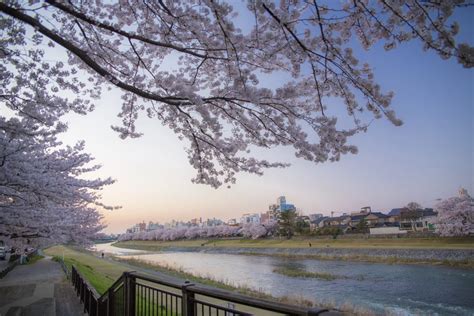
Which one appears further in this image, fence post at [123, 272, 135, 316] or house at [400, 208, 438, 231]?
house at [400, 208, 438, 231]

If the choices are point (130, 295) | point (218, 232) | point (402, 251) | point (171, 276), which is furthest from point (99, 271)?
point (218, 232)

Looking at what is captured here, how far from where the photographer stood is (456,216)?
3234cm

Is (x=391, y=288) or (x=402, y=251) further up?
(x=402, y=251)

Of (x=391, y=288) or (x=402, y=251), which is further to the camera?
(x=402, y=251)

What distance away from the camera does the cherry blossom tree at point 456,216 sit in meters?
31.1

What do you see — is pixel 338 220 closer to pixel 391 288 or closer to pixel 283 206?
pixel 283 206

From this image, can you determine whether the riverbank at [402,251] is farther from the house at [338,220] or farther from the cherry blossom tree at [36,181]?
the house at [338,220]

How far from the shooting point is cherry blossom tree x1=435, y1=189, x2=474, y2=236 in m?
31.1

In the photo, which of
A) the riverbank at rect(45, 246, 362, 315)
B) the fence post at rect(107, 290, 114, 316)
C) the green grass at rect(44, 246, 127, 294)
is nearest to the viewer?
the fence post at rect(107, 290, 114, 316)

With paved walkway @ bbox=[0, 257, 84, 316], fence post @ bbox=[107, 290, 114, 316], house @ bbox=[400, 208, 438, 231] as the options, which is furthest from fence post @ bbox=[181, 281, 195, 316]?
house @ bbox=[400, 208, 438, 231]

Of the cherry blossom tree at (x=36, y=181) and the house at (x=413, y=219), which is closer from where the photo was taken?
the cherry blossom tree at (x=36, y=181)

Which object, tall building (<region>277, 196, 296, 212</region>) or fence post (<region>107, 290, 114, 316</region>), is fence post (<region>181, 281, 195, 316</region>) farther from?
tall building (<region>277, 196, 296, 212</region>)

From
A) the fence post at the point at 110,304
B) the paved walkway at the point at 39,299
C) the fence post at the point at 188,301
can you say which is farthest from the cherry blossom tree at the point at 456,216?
the fence post at the point at 188,301

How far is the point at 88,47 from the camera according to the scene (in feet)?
17.4
